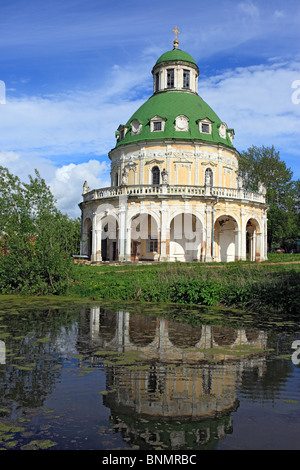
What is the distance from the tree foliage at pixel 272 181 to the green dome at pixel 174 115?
18.2m

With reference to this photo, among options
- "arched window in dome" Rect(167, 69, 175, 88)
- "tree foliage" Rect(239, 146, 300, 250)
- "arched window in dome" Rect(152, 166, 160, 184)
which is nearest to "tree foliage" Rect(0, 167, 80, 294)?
"arched window in dome" Rect(152, 166, 160, 184)

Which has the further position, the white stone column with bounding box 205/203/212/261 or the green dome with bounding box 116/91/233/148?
the green dome with bounding box 116/91/233/148

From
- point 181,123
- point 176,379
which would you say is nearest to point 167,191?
point 181,123

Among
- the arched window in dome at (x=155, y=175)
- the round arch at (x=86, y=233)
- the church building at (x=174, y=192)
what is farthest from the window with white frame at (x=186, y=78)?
the round arch at (x=86, y=233)

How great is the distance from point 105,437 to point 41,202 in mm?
18725

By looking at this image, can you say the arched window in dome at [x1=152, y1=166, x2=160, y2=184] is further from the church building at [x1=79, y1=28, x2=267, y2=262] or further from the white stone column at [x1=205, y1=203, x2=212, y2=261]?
the white stone column at [x1=205, y1=203, x2=212, y2=261]

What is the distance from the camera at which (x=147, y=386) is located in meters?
6.69

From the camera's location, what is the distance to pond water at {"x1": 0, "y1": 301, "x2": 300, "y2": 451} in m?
4.96

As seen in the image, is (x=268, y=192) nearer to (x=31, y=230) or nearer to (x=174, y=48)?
(x=174, y=48)

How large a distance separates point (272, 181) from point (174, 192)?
3253 centimetres

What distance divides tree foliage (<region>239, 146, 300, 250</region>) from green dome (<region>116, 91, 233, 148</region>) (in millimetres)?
18183

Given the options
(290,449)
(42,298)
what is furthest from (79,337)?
(42,298)

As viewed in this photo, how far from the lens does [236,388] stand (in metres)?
6.71

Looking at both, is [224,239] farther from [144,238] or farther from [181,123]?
[181,123]
